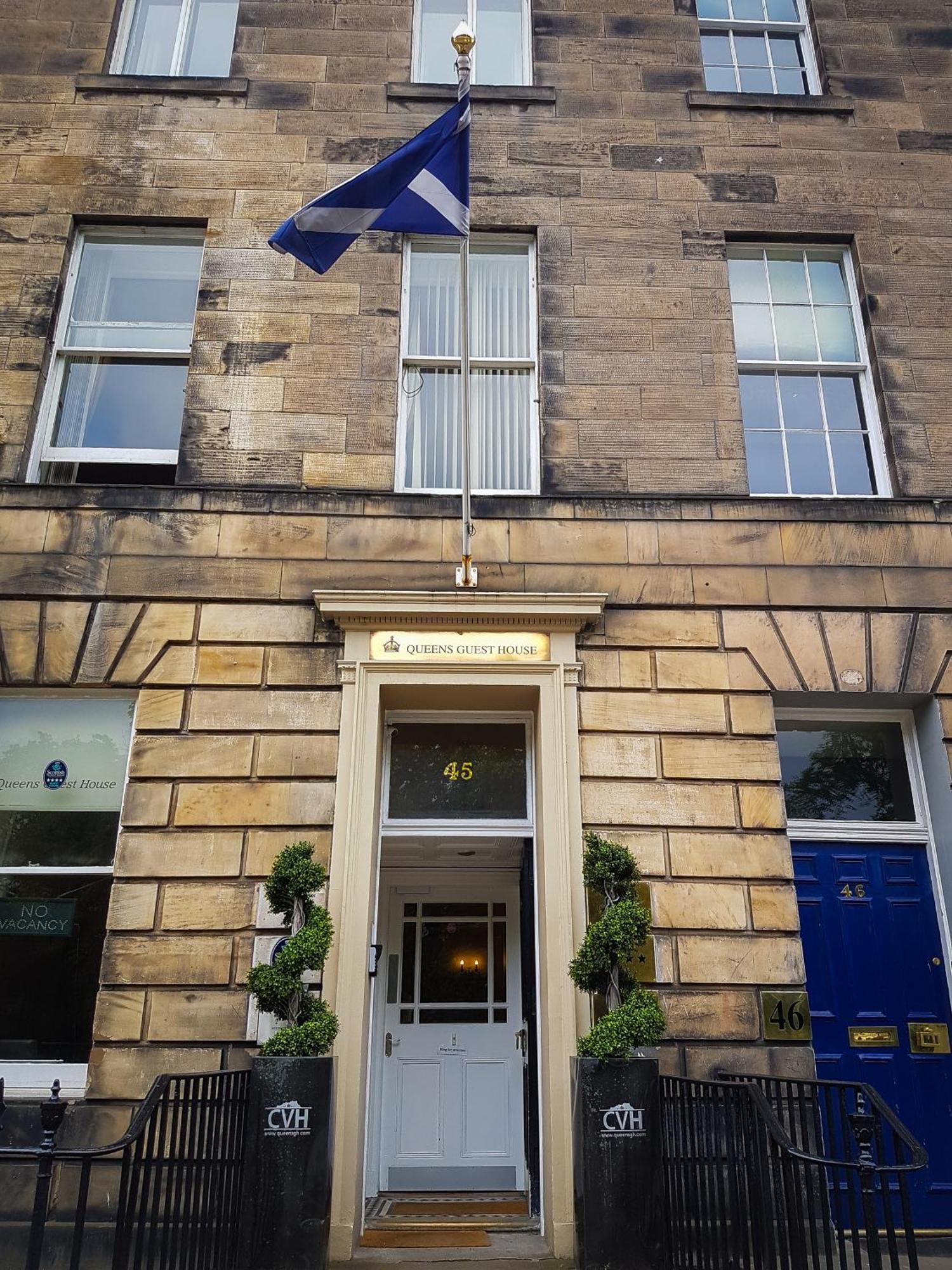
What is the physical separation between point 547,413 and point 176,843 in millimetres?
4498

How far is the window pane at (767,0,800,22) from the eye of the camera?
10078 mm

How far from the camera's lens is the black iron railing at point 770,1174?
14.5 ft

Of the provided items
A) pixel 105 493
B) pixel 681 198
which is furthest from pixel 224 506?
pixel 681 198

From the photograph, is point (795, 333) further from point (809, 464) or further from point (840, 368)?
point (809, 464)

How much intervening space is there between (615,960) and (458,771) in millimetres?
2102

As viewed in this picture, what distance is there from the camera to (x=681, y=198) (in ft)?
28.9

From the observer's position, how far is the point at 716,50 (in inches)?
389

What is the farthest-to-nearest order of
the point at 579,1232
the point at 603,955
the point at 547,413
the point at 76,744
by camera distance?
the point at 547,413 → the point at 76,744 → the point at 603,955 → the point at 579,1232

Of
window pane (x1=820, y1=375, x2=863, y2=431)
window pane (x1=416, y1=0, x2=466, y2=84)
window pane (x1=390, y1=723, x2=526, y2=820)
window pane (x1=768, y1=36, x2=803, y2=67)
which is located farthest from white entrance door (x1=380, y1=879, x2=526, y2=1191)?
window pane (x1=768, y1=36, x2=803, y2=67)

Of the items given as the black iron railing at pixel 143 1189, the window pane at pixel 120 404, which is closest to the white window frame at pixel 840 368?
the window pane at pixel 120 404

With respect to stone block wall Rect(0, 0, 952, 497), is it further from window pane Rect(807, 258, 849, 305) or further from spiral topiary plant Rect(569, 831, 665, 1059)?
spiral topiary plant Rect(569, 831, 665, 1059)

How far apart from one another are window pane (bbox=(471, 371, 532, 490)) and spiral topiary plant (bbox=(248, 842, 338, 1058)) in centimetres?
359

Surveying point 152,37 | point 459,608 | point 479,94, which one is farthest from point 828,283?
point 152,37

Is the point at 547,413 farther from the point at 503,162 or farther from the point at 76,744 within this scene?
the point at 76,744
